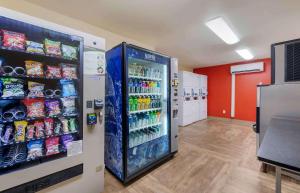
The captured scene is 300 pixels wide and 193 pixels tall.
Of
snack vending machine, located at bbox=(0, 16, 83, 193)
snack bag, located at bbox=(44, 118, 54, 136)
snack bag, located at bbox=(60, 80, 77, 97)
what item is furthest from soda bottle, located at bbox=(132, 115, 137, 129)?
snack bag, located at bbox=(44, 118, 54, 136)

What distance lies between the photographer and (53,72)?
147 cm

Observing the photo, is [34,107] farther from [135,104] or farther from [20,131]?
[135,104]

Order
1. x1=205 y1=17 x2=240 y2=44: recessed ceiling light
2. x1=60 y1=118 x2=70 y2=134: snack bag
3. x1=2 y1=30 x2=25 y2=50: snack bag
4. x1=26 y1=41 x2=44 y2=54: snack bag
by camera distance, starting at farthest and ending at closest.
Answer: x1=205 y1=17 x2=240 y2=44: recessed ceiling light, x1=60 y1=118 x2=70 y2=134: snack bag, x1=26 y1=41 x2=44 y2=54: snack bag, x1=2 y1=30 x2=25 y2=50: snack bag

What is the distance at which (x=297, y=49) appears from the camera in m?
1.74

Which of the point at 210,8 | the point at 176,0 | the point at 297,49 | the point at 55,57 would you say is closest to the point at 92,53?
the point at 55,57

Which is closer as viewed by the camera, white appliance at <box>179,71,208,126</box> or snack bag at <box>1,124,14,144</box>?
snack bag at <box>1,124,14,144</box>

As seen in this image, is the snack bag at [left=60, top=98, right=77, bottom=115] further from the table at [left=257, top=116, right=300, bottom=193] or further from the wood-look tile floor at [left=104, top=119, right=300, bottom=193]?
the table at [left=257, top=116, right=300, bottom=193]

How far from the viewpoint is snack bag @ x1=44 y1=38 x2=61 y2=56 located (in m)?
1.40

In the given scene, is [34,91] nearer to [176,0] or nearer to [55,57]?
[55,57]

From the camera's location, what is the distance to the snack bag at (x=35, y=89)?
135 centimetres

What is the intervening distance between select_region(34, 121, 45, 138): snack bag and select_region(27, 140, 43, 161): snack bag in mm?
72

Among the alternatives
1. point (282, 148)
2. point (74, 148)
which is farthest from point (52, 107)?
point (282, 148)

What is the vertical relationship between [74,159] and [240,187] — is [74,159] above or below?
above

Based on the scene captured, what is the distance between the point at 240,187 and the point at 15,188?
8.43ft
